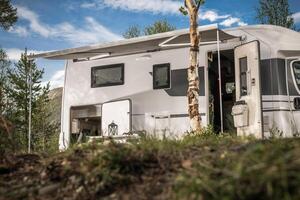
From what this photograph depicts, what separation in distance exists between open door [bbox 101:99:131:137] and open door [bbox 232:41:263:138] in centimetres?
247

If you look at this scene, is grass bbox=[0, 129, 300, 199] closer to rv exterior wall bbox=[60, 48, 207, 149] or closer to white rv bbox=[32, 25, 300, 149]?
white rv bbox=[32, 25, 300, 149]

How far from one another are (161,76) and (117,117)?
1349 mm

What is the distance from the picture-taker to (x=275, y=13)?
87.0 feet

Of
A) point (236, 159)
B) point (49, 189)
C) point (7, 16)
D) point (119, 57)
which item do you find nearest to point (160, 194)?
point (236, 159)

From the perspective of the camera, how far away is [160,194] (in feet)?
9.13

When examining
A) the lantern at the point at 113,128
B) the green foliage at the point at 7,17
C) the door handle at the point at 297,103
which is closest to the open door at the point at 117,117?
the lantern at the point at 113,128

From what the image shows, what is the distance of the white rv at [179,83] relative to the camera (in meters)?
9.12

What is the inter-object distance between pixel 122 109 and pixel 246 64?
118 inches

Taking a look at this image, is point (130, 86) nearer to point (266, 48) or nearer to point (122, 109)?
point (122, 109)

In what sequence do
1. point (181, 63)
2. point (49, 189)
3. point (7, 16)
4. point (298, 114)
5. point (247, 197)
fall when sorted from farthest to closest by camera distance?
1. point (7, 16)
2. point (181, 63)
3. point (298, 114)
4. point (49, 189)
5. point (247, 197)

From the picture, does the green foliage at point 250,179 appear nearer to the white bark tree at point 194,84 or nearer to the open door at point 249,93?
the white bark tree at point 194,84

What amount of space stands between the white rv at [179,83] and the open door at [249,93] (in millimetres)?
19

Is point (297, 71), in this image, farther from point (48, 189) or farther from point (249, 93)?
point (48, 189)

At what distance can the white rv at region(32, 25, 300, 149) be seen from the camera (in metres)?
9.12
